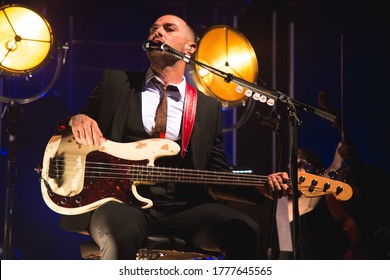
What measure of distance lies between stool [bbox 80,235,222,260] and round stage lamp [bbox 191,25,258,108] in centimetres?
146

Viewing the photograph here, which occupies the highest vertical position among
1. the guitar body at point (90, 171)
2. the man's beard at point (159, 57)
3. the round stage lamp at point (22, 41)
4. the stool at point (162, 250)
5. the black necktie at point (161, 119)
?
the round stage lamp at point (22, 41)

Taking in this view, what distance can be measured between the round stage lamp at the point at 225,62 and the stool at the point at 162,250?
146cm

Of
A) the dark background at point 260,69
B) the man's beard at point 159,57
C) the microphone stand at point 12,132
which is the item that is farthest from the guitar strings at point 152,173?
the dark background at point 260,69

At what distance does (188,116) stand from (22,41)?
116cm

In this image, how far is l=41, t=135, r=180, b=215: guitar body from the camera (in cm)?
352

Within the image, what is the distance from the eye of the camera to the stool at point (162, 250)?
3.56 metres

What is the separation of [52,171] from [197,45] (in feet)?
5.25

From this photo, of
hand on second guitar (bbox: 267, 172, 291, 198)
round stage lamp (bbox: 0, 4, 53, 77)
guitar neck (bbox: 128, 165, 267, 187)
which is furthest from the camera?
round stage lamp (bbox: 0, 4, 53, 77)

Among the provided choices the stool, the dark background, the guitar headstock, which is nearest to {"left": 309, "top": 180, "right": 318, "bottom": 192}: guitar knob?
the guitar headstock

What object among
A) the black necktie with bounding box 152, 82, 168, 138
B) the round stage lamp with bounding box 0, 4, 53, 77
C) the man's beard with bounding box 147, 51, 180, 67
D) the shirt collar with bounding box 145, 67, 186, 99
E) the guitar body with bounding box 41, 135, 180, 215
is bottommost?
the guitar body with bounding box 41, 135, 180, 215

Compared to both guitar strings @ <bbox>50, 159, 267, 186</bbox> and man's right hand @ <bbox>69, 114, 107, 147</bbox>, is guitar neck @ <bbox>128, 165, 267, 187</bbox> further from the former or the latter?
man's right hand @ <bbox>69, 114, 107, 147</bbox>

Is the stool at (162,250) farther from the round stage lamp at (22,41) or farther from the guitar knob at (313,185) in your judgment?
the round stage lamp at (22,41)

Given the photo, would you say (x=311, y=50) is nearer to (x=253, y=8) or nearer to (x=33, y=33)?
(x=253, y=8)
